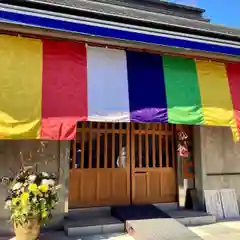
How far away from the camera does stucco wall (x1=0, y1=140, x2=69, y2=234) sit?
5.66 m

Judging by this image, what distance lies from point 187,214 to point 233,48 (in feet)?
13.0

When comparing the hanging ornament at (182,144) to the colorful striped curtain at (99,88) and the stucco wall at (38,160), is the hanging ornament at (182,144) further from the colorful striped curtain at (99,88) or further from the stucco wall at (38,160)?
→ the stucco wall at (38,160)

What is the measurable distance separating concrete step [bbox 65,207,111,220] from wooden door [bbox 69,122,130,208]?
0.12 metres

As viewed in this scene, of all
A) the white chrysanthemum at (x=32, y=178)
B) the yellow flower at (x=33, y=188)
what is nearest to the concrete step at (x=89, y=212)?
the white chrysanthemum at (x=32, y=178)

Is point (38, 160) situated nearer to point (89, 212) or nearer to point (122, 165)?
point (89, 212)

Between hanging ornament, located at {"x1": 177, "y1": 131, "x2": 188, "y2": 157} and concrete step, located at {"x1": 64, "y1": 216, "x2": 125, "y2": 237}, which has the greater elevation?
hanging ornament, located at {"x1": 177, "y1": 131, "x2": 188, "y2": 157}

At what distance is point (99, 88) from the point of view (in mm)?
5695

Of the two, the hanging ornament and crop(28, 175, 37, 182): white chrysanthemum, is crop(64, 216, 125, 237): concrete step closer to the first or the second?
crop(28, 175, 37, 182): white chrysanthemum

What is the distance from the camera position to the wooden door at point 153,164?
23.9ft

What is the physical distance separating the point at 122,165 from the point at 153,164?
872 mm

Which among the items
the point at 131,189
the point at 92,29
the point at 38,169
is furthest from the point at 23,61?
the point at 131,189

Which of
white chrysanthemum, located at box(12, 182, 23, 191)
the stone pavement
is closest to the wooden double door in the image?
the stone pavement

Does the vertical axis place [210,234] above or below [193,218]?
below

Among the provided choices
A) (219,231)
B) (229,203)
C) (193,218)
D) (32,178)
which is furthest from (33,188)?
(229,203)
